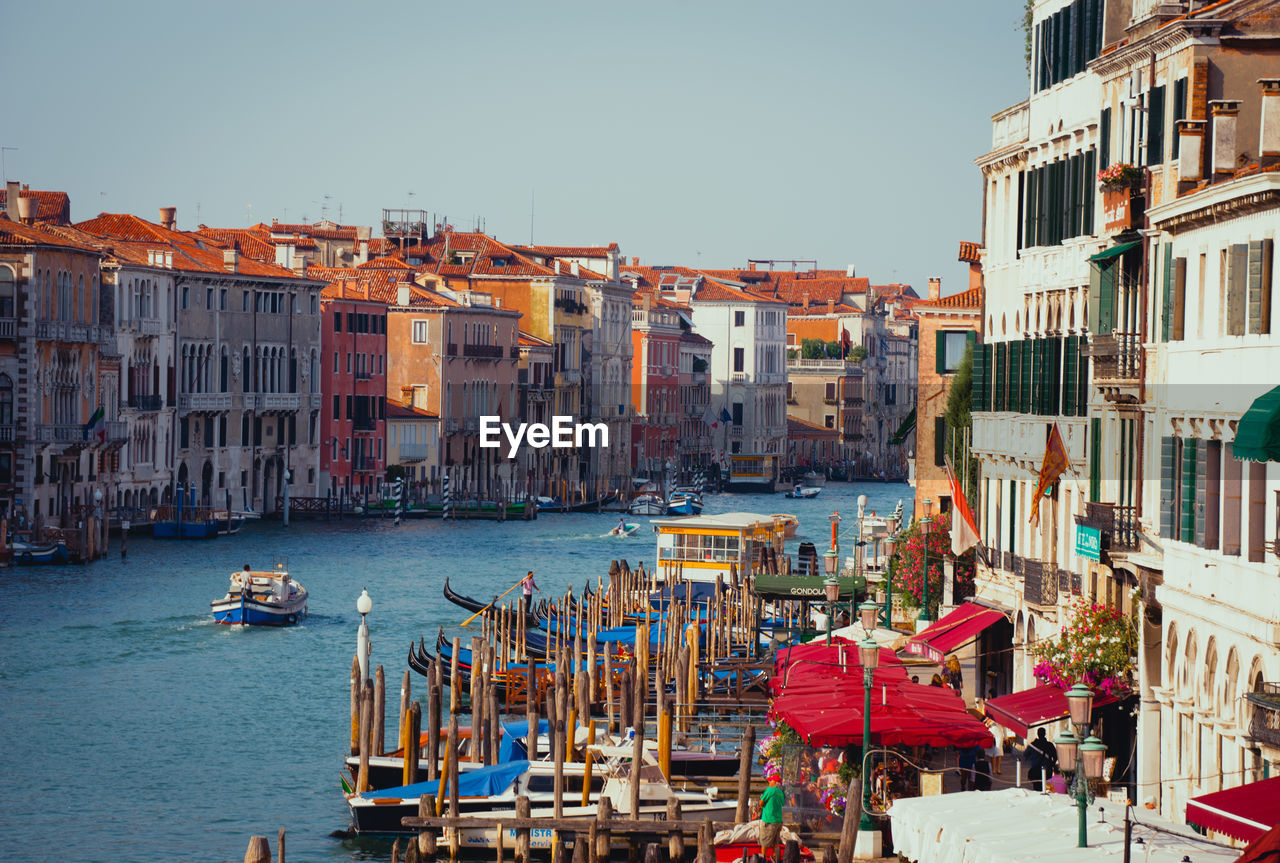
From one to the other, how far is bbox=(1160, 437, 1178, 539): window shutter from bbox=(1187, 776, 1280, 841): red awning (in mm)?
3638

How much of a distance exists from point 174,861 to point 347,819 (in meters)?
1.68

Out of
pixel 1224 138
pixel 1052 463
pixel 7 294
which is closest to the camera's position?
pixel 1224 138

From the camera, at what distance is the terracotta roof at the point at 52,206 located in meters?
56.5

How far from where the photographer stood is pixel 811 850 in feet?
47.2

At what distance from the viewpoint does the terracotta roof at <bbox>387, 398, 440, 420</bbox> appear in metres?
65.1

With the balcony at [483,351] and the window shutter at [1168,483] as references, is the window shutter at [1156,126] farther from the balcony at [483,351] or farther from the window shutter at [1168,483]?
the balcony at [483,351]

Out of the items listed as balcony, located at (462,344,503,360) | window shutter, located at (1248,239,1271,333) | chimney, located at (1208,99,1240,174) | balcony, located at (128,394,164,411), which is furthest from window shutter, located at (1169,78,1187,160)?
balcony, located at (462,344,503,360)

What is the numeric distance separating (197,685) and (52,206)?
31.7 meters

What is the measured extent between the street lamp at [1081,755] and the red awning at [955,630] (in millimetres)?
7519

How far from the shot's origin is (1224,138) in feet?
43.6

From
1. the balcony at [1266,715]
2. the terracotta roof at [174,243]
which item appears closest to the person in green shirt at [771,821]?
the balcony at [1266,715]

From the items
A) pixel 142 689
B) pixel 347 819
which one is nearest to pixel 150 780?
pixel 347 819

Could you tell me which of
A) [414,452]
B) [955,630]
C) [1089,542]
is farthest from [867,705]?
[414,452]

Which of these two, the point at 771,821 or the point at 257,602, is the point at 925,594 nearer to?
the point at 771,821
